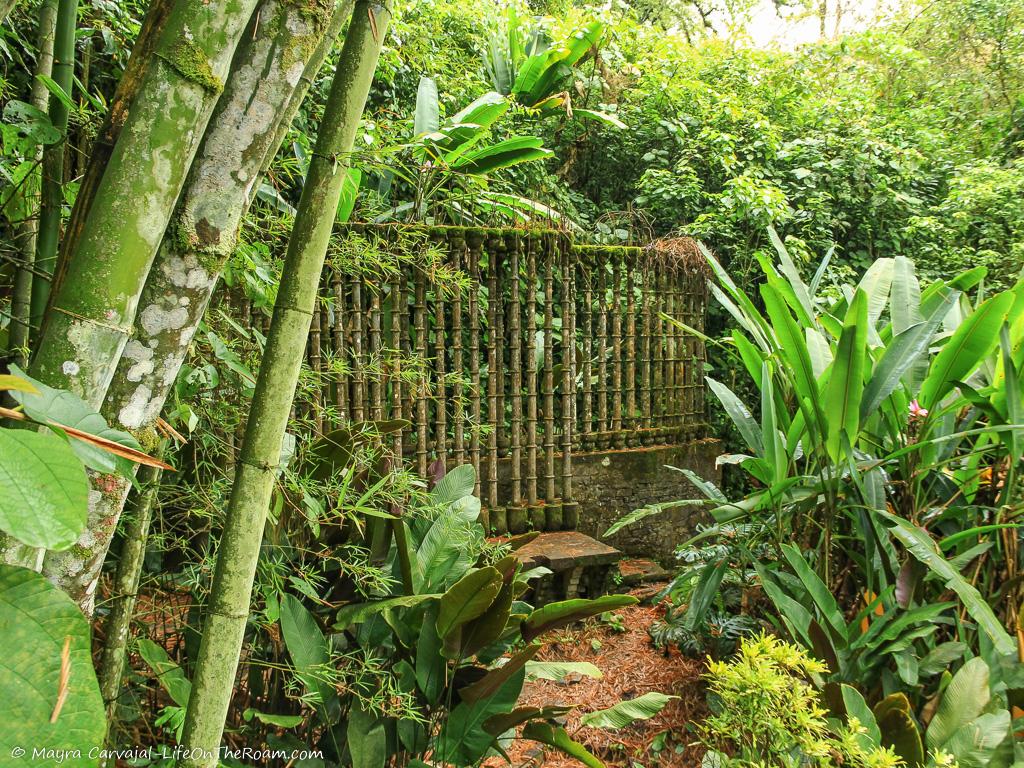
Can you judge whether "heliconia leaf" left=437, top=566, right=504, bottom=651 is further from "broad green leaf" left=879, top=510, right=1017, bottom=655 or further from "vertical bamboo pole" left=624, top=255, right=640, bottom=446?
"vertical bamboo pole" left=624, top=255, right=640, bottom=446

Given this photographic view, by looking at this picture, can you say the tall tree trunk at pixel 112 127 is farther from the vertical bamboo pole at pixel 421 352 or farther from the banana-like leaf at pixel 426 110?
the banana-like leaf at pixel 426 110

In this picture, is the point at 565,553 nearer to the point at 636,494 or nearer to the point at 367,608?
the point at 636,494

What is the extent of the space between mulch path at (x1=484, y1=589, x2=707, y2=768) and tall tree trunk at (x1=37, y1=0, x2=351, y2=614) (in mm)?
1590

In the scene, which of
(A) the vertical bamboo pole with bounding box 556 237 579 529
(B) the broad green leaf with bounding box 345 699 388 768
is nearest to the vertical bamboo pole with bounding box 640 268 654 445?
(A) the vertical bamboo pole with bounding box 556 237 579 529

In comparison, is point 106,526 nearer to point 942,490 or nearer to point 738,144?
point 942,490

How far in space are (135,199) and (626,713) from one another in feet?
5.95

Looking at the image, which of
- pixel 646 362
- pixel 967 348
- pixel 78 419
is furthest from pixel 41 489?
pixel 646 362

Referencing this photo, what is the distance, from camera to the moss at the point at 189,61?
0.77m

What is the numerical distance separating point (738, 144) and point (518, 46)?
2.26 metres

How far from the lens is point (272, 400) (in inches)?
39.0

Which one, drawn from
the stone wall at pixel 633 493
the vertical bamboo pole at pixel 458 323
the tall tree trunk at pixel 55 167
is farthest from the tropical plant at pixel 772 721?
the stone wall at pixel 633 493

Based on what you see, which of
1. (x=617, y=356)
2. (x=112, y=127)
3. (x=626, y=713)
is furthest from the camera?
(x=617, y=356)

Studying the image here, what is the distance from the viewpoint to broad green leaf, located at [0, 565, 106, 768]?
53 cm

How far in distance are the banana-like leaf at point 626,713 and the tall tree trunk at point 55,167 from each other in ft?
5.47
